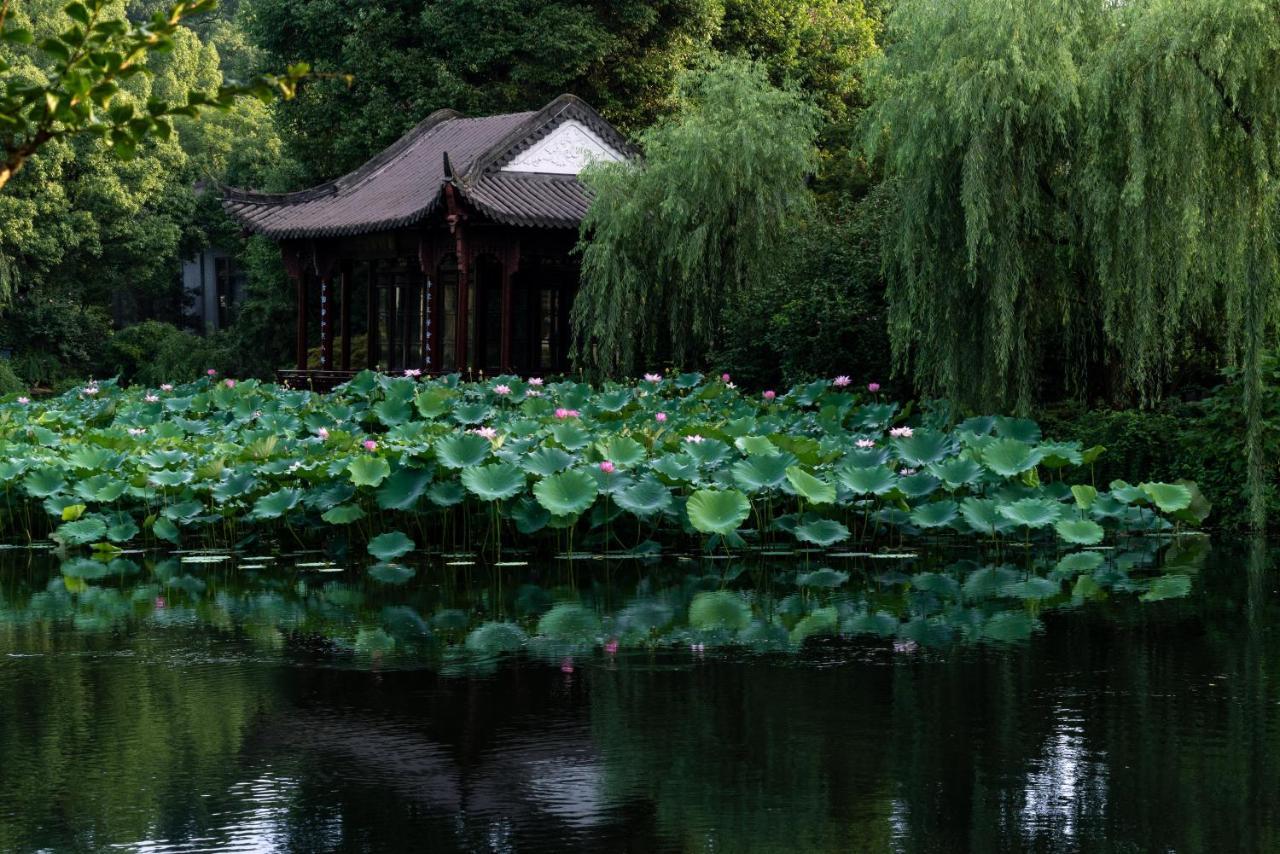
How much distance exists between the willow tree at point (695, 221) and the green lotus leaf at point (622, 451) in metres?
7.45

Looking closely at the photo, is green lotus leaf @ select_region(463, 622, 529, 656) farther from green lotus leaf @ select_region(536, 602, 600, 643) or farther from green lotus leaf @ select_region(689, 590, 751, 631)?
green lotus leaf @ select_region(689, 590, 751, 631)

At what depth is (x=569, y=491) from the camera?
1036 centimetres

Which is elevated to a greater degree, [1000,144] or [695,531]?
[1000,144]

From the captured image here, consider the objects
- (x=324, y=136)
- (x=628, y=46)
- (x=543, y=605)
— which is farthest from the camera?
(x=324, y=136)

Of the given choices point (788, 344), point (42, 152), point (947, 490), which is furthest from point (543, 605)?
point (42, 152)

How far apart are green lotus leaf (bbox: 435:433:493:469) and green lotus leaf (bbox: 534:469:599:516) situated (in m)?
0.57

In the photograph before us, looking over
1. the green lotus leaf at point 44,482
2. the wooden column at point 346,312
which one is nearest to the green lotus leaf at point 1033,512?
the green lotus leaf at point 44,482

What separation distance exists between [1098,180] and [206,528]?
683 centimetres

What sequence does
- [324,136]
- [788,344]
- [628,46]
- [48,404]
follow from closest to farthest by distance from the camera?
[788,344], [48,404], [628,46], [324,136]

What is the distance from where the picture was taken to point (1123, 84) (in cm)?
1220

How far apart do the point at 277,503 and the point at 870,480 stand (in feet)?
12.4

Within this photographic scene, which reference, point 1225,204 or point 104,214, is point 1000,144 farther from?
point 104,214

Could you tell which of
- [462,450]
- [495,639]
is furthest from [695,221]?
[495,639]

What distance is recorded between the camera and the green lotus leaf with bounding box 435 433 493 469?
421 inches
